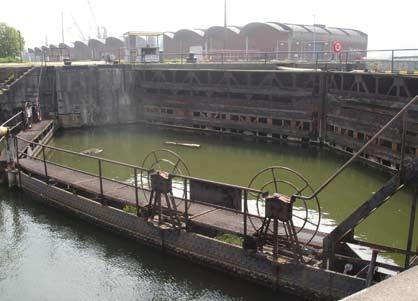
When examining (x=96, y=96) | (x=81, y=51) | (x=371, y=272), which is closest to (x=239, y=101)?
(x=96, y=96)

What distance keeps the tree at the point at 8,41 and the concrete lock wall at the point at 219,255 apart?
52.3m

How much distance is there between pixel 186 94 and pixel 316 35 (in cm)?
2815

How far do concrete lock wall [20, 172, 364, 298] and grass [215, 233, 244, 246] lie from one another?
46 centimetres

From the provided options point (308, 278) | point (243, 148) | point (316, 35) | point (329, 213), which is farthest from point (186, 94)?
point (316, 35)

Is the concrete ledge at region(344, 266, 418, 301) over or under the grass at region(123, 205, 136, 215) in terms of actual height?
over

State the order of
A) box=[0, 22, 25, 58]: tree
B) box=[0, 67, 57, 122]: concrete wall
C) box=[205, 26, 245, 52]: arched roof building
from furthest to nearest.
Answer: box=[0, 22, 25, 58]: tree
box=[205, 26, 245, 52]: arched roof building
box=[0, 67, 57, 122]: concrete wall

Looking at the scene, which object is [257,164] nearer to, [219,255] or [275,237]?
[219,255]

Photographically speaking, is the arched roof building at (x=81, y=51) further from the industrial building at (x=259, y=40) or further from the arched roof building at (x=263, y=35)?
the arched roof building at (x=263, y=35)

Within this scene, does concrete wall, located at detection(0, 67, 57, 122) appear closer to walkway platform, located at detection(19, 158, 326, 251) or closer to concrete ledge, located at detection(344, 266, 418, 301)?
walkway platform, located at detection(19, 158, 326, 251)

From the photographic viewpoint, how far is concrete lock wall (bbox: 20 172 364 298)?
8.30 m

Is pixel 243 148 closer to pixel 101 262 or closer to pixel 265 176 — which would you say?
pixel 265 176

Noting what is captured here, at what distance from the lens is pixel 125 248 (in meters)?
11.4

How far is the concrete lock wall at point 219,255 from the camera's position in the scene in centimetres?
830

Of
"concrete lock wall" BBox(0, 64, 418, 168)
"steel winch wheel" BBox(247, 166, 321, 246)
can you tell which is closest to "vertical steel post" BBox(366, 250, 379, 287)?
"steel winch wheel" BBox(247, 166, 321, 246)
